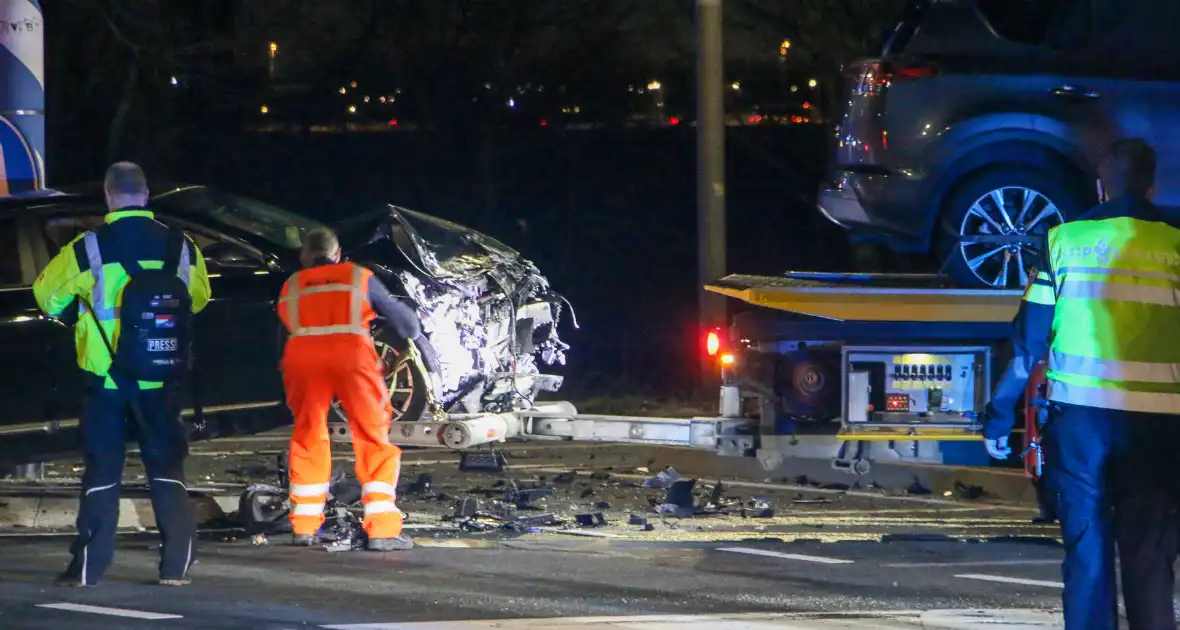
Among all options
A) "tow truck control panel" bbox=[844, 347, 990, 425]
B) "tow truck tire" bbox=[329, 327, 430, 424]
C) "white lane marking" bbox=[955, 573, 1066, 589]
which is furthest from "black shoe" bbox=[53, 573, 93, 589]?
"tow truck control panel" bbox=[844, 347, 990, 425]

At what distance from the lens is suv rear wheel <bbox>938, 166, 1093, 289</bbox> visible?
32.0 feet

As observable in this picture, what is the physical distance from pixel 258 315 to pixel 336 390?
2.10 metres

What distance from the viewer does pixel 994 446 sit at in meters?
6.11

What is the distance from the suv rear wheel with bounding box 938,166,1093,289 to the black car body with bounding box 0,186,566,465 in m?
3.06

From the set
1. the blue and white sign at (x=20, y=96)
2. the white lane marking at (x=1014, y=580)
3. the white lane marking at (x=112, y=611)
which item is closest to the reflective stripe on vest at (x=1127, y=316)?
the white lane marking at (x=1014, y=580)

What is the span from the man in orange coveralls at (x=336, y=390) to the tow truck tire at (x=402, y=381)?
8.10 ft

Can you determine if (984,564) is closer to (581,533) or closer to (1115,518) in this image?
→ (581,533)

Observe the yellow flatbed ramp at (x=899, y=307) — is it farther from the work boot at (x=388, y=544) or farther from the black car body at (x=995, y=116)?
the work boot at (x=388, y=544)

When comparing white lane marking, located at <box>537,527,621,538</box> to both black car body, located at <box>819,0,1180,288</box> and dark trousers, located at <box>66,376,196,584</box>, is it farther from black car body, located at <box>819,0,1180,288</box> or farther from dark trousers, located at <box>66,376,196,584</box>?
black car body, located at <box>819,0,1180,288</box>

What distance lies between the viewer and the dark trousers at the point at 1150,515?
5.68 meters

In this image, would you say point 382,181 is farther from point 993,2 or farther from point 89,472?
point 89,472

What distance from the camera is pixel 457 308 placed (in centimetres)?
1121

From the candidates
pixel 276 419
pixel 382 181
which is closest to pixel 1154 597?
pixel 276 419

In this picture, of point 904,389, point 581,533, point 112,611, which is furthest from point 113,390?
point 904,389
